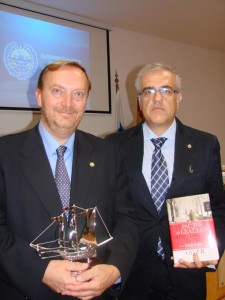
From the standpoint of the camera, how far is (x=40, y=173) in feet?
4.71


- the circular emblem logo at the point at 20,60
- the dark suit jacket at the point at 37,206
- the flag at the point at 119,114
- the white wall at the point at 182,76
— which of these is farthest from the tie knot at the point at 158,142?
the flag at the point at 119,114

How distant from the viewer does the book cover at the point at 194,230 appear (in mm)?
1504

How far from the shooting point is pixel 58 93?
1.53m

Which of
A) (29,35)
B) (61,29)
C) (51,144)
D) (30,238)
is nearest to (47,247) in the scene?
(30,238)

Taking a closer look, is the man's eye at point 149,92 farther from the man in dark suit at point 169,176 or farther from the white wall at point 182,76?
the white wall at point 182,76

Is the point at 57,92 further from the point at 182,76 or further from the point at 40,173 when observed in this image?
the point at 182,76

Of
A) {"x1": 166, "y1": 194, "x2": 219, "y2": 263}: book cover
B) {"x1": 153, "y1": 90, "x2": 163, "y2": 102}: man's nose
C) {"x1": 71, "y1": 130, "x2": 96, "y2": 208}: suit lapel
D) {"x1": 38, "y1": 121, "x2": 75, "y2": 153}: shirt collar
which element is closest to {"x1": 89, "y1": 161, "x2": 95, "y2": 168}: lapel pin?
{"x1": 71, "y1": 130, "x2": 96, "y2": 208}: suit lapel

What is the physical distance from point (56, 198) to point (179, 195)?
28.6 inches

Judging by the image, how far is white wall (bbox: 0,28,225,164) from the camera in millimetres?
5139

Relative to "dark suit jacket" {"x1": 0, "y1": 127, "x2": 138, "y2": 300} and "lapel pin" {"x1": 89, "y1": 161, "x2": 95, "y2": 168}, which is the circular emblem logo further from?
"lapel pin" {"x1": 89, "y1": 161, "x2": 95, "y2": 168}

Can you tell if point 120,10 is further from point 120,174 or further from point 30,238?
point 30,238

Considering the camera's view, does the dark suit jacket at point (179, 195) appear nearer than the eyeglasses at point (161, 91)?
Yes

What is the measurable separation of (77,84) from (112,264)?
34.8 inches

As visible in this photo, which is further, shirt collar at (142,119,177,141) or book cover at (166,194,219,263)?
shirt collar at (142,119,177,141)
